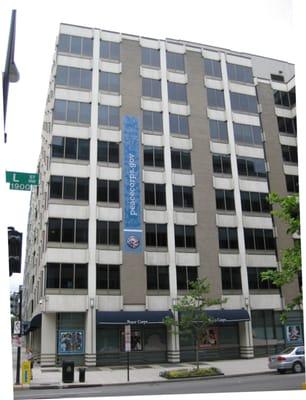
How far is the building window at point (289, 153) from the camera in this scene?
22.4m

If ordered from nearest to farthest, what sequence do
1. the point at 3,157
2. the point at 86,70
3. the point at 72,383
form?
the point at 3,157
the point at 72,383
the point at 86,70

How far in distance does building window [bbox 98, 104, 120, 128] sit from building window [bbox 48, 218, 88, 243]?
446cm

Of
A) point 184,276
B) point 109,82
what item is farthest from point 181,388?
point 109,82

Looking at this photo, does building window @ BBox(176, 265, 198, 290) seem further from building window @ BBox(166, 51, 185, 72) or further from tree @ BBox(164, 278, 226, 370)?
building window @ BBox(166, 51, 185, 72)

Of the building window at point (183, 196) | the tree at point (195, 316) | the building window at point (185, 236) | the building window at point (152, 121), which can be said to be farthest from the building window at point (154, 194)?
the tree at point (195, 316)

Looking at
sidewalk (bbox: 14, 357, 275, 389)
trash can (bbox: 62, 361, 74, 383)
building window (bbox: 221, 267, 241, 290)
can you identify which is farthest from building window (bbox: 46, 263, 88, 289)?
building window (bbox: 221, 267, 241, 290)

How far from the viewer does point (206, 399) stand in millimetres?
5969

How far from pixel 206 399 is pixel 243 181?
1578 cm

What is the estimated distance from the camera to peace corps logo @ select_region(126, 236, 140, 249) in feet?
63.1

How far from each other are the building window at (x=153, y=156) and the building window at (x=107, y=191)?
176cm

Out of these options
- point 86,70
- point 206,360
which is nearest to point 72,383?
point 206,360

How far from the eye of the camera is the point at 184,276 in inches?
766

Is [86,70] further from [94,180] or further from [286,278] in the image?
Result: [286,278]

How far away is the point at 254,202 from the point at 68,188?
27.3 feet
